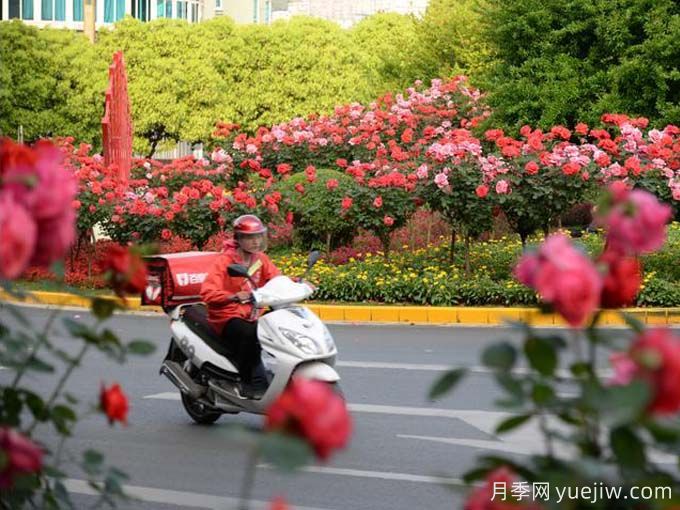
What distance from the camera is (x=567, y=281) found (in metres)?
2.67

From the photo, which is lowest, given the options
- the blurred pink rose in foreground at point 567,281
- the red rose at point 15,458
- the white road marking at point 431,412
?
the white road marking at point 431,412

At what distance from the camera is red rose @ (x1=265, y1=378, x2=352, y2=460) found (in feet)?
7.86

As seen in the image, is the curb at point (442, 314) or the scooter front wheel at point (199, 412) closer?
the scooter front wheel at point (199, 412)

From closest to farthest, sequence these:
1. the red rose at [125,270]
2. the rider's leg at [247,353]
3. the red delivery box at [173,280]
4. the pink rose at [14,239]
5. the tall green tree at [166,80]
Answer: the pink rose at [14,239], the red rose at [125,270], the rider's leg at [247,353], the red delivery box at [173,280], the tall green tree at [166,80]

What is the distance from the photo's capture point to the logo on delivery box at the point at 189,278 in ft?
32.5

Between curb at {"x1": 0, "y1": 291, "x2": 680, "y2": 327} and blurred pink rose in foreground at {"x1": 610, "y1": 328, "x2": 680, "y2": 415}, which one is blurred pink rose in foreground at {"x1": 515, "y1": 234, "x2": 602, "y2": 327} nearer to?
blurred pink rose in foreground at {"x1": 610, "y1": 328, "x2": 680, "y2": 415}

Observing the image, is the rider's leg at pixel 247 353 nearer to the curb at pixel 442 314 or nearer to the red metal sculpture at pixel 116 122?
the curb at pixel 442 314

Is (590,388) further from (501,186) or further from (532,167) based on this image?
(532,167)

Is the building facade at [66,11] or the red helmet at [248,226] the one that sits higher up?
the red helmet at [248,226]

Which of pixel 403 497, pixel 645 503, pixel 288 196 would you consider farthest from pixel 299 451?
pixel 288 196

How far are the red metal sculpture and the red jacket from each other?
15.5m

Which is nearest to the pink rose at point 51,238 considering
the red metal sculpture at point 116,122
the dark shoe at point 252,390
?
the dark shoe at point 252,390

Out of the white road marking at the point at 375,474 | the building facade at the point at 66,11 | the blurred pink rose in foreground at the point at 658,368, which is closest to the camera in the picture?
the blurred pink rose in foreground at the point at 658,368

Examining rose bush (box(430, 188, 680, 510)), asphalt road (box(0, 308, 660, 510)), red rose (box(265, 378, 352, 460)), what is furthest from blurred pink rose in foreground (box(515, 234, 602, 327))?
asphalt road (box(0, 308, 660, 510))
